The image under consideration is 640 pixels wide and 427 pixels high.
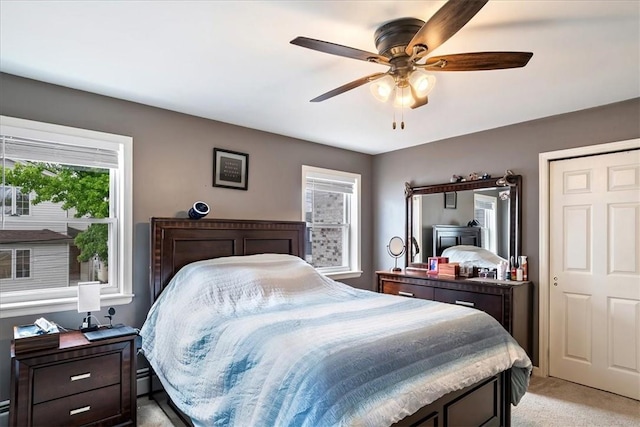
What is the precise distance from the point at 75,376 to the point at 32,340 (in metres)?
0.35

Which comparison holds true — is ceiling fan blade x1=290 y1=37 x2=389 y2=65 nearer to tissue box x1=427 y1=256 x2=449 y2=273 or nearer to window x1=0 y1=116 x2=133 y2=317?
window x1=0 y1=116 x2=133 y2=317

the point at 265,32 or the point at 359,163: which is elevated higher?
the point at 265,32

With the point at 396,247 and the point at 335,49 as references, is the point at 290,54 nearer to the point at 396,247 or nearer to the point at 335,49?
the point at 335,49

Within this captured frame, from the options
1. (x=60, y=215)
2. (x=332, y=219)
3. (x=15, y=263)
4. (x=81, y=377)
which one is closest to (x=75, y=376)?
(x=81, y=377)

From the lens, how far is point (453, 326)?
2160 mm

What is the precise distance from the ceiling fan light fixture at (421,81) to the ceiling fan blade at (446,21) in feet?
1.15

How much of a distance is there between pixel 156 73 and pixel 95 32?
21.7 inches

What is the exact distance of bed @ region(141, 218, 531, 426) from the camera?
5.32 ft

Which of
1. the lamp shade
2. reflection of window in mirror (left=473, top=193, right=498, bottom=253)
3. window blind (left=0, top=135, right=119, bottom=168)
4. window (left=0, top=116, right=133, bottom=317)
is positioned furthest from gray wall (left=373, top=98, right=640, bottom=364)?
the lamp shade

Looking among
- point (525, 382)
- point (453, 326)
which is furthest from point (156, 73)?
point (525, 382)

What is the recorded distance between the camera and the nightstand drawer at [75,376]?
2262mm

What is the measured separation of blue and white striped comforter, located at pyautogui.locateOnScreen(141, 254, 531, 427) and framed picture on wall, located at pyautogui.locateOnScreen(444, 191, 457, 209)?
188cm

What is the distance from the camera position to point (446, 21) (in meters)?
1.50

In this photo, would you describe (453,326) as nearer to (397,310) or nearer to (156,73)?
(397,310)
